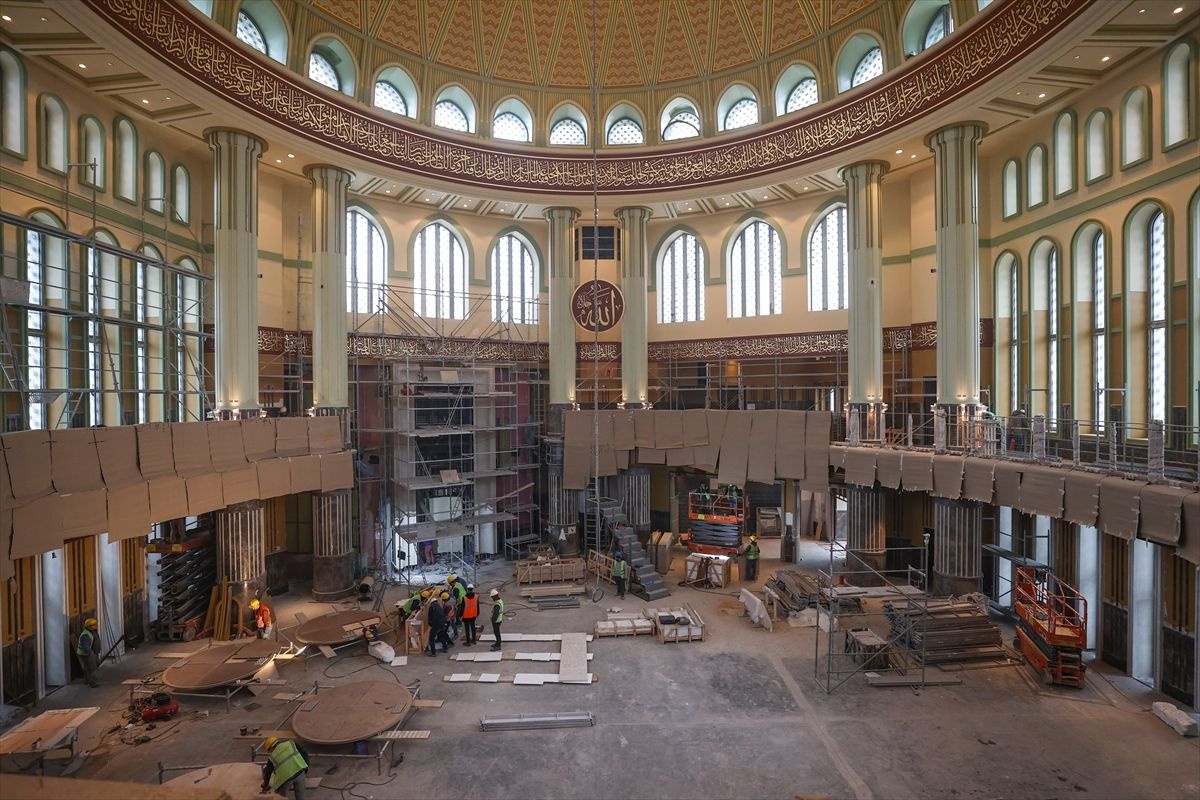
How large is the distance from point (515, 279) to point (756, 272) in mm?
8197

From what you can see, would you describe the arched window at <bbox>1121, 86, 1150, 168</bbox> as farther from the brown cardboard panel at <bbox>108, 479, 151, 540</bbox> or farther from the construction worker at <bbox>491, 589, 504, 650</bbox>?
the brown cardboard panel at <bbox>108, 479, 151, 540</bbox>

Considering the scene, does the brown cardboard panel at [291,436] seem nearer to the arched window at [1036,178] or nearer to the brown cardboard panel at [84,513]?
the brown cardboard panel at [84,513]

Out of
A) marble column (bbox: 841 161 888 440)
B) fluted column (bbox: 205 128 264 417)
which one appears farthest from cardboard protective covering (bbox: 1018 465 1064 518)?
fluted column (bbox: 205 128 264 417)

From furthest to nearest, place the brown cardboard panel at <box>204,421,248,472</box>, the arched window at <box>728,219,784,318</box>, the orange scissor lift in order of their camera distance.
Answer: the arched window at <box>728,219,784,318</box> < the brown cardboard panel at <box>204,421,248,472</box> < the orange scissor lift

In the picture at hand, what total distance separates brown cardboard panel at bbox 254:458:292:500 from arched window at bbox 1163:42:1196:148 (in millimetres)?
19138

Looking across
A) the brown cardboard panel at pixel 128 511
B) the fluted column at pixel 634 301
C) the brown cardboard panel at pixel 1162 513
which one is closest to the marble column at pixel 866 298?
the fluted column at pixel 634 301

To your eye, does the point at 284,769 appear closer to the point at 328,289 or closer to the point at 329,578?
the point at 329,578

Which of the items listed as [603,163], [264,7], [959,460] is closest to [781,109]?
[603,163]

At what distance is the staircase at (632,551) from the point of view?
653 inches

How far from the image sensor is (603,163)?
20891mm

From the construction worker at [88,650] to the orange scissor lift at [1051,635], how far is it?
54.9 ft

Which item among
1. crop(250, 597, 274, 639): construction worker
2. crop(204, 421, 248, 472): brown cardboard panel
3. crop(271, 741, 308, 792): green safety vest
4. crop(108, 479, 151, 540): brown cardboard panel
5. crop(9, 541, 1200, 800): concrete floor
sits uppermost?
crop(204, 421, 248, 472): brown cardboard panel

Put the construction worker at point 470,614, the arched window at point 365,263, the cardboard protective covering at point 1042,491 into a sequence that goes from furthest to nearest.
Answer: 1. the arched window at point 365,263
2. the construction worker at point 470,614
3. the cardboard protective covering at point 1042,491

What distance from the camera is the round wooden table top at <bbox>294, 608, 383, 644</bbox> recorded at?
41.8 ft
